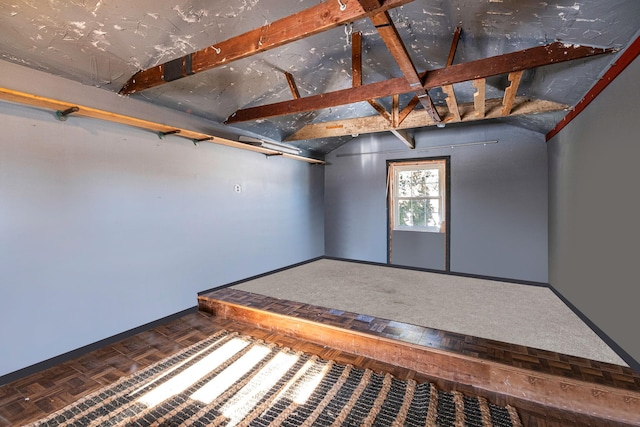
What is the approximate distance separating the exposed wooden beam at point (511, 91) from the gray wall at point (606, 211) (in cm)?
59

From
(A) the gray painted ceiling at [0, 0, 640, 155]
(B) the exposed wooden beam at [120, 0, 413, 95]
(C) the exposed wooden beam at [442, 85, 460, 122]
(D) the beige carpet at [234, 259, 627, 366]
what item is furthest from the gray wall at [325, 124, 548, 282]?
(B) the exposed wooden beam at [120, 0, 413, 95]

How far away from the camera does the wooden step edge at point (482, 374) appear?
1617mm

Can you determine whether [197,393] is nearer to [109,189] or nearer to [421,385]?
[421,385]

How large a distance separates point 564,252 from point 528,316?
1262 millimetres

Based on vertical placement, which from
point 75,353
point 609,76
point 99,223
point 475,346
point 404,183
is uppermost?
point 609,76

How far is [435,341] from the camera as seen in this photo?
2146 millimetres

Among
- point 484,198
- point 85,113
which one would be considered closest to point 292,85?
point 85,113

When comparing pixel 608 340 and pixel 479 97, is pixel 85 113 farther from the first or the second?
pixel 608 340

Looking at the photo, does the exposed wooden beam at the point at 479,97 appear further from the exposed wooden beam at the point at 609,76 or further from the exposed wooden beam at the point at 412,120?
the exposed wooden beam at the point at 609,76

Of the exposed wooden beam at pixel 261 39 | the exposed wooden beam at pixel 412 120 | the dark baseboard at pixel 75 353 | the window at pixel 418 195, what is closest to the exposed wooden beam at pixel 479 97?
the exposed wooden beam at pixel 412 120

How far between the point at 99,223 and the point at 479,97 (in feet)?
12.4

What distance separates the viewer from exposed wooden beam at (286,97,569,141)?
3149mm

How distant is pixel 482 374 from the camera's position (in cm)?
190

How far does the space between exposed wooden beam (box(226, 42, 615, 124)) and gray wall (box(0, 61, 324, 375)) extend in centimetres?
118
